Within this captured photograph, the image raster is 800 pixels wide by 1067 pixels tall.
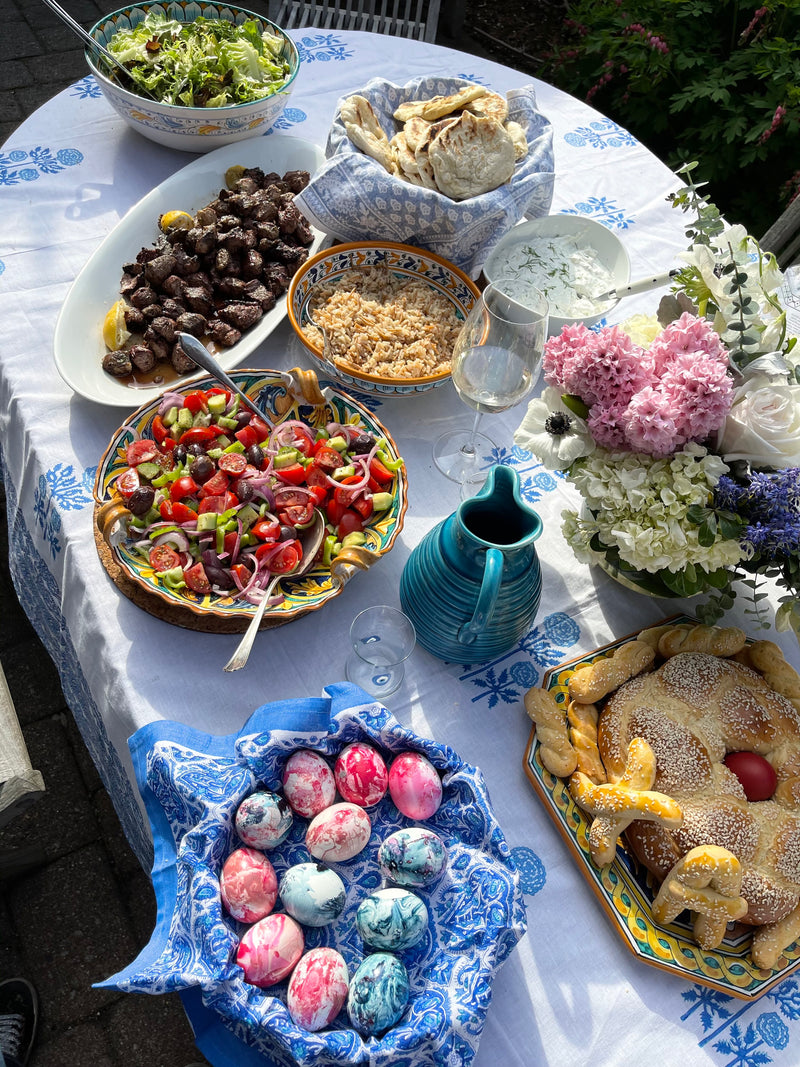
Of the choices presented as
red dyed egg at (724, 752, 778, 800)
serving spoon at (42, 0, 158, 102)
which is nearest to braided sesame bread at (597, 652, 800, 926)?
red dyed egg at (724, 752, 778, 800)

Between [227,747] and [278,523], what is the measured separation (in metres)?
0.44

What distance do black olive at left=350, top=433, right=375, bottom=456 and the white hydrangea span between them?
1.58 ft

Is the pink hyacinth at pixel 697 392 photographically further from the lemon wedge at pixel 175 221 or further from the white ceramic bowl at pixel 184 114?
the white ceramic bowl at pixel 184 114

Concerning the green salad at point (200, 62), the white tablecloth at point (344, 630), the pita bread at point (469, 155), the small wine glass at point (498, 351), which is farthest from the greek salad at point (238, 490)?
the green salad at point (200, 62)

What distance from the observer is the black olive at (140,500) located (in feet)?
4.88

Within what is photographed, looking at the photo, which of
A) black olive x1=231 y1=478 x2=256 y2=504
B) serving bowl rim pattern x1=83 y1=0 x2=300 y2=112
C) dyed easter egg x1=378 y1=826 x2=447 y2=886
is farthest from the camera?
serving bowl rim pattern x1=83 y1=0 x2=300 y2=112

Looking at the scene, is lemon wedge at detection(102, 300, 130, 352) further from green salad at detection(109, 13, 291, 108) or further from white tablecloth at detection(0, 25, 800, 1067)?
green salad at detection(109, 13, 291, 108)

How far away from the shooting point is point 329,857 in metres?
1.17

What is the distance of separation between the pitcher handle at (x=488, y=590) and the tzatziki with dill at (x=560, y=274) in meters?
0.93

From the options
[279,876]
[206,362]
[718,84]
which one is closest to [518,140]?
[206,362]

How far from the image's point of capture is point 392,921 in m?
1.09

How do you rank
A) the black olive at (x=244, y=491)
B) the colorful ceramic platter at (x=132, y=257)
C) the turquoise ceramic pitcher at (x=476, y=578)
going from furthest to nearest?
the colorful ceramic platter at (x=132, y=257)
the black olive at (x=244, y=491)
the turquoise ceramic pitcher at (x=476, y=578)

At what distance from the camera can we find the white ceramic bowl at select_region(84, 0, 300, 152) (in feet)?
7.33

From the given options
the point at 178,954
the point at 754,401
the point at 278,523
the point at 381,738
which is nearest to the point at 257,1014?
the point at 178,954
